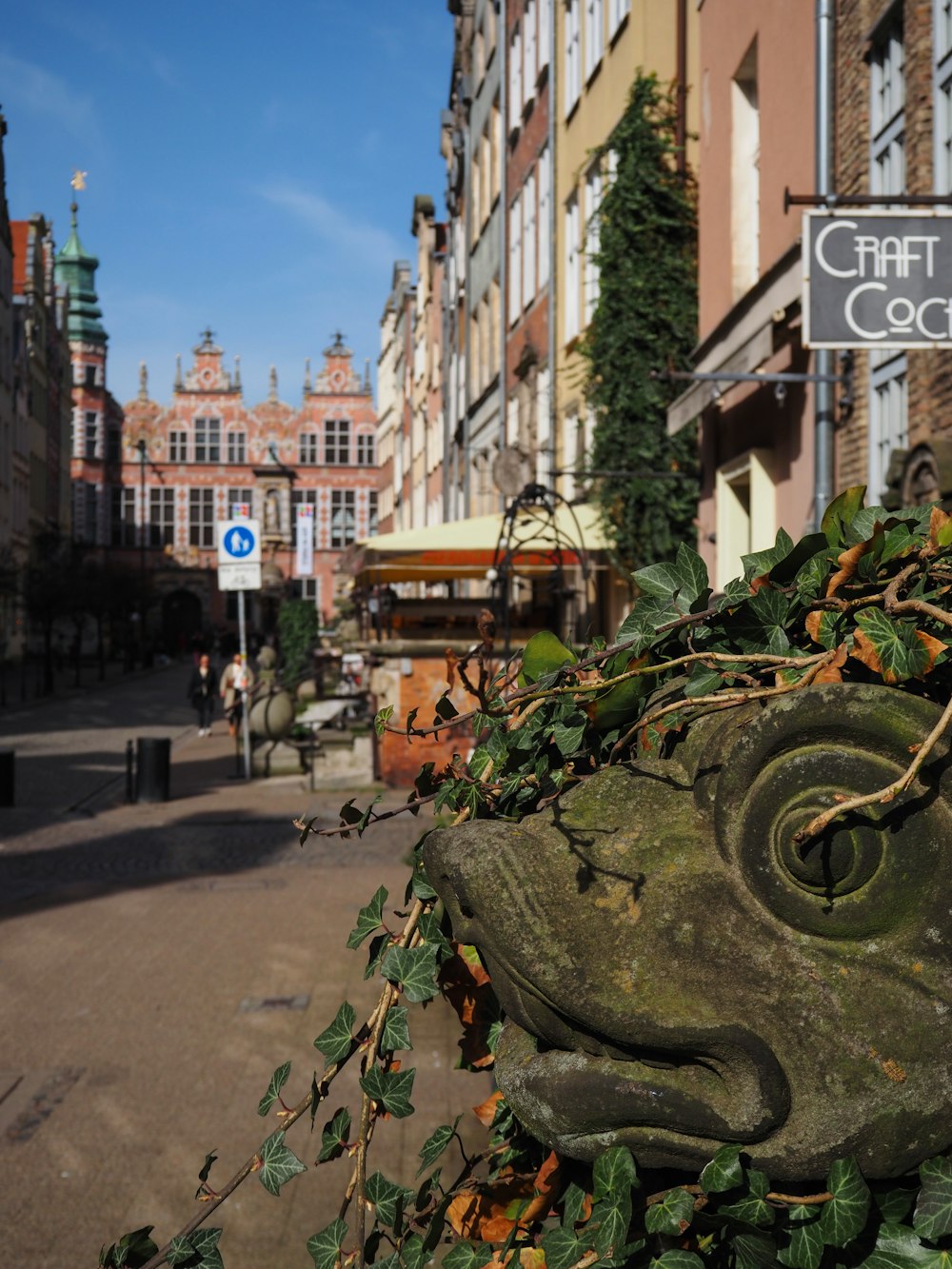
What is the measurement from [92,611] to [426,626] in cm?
2947

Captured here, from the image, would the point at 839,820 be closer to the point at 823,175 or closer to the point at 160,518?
the point at 823,175

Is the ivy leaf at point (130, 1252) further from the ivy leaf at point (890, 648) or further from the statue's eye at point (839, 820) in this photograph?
the ivy leaf at point (890, 648)

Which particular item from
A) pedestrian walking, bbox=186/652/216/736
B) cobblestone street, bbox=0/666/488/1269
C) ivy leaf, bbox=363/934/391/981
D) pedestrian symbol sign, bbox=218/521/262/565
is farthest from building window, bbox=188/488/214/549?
ivy leaf, bbox=363/934/391/981

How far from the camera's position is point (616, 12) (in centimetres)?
1694

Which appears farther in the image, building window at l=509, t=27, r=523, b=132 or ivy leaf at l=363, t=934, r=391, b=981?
building window at l=509, t=27, r=523, b=132

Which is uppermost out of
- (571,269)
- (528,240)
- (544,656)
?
(528,240)

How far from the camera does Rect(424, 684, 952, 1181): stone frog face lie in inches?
64.9

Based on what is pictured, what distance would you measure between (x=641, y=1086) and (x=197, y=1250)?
66 centimetres

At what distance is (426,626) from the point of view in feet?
71.4

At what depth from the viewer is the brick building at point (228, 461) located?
261 ft

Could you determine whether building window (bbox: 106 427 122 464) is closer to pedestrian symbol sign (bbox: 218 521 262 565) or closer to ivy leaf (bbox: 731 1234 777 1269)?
pedestrian symbol sign (bbox: 218 521 262 565)

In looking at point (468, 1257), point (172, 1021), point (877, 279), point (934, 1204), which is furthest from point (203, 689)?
point (934, 1204)

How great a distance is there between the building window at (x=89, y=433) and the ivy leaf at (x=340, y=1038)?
8116 cm

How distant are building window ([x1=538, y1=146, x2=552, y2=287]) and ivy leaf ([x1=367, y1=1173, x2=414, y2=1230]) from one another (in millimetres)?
20203
